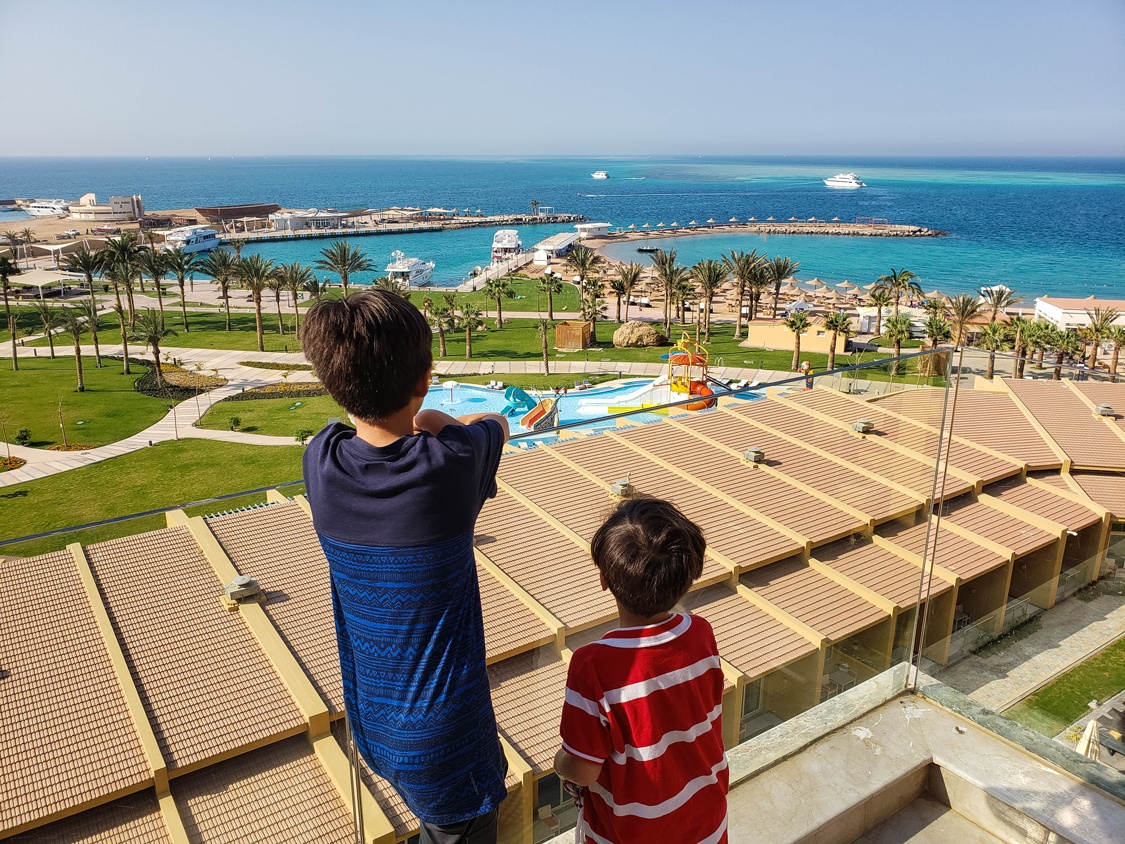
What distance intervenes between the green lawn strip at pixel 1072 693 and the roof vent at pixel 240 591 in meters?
6.61

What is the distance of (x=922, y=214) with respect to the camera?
505 ft

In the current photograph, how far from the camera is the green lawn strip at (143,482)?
949 inches

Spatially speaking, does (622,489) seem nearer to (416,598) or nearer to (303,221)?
(416,598)

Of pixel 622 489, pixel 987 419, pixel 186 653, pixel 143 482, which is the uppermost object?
pixel 622 489

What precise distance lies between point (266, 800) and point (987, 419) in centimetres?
605

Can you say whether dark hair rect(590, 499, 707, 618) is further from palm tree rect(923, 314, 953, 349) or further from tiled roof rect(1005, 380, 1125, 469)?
palm tree rect(923, 314, 953, 349)

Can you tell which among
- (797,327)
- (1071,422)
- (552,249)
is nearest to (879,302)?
(797,327)

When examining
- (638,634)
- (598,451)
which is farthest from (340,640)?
(598,451)

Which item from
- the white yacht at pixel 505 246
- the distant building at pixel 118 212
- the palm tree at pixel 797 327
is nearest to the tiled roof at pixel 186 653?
the palm tree at pixel 797 327

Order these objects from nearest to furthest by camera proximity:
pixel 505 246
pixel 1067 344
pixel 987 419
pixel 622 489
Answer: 1. pixel 622 489
2. pixel 987 419
3. pixel 1067 344
4. pixel 505 246

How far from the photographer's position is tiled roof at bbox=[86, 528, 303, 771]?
7.18m

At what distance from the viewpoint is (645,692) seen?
6.21 feet

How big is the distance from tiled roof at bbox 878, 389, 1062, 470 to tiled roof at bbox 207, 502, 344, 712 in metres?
3.08

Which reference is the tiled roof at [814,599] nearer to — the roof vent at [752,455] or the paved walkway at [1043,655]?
the paved walkway at [1043,655]
